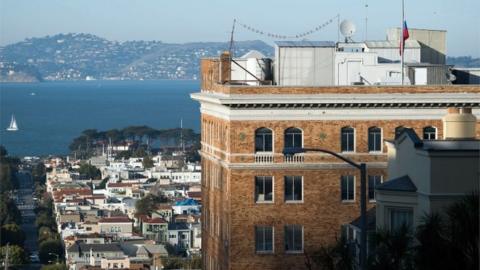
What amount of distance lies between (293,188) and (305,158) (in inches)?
33.9

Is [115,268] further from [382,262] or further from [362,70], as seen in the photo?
[382,262]

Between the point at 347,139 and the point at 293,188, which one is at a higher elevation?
the point at 347,139

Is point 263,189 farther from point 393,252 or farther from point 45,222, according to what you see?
point 45,222

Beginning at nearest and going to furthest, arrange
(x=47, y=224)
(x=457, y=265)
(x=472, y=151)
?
(x=457, y=265) → (x=472, y=151) → (x=47, y=224)

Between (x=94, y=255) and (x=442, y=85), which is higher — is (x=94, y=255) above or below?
below

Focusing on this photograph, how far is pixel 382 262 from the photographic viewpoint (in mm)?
30266

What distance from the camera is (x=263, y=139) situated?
47031 millimetres

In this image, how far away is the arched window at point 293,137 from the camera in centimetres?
4703

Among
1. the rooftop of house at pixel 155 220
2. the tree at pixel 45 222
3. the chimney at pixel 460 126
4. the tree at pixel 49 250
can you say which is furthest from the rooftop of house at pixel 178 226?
the chimney at pixel 460 126

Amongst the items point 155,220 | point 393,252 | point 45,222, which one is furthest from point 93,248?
point 393,252

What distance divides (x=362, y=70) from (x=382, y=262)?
818 inches

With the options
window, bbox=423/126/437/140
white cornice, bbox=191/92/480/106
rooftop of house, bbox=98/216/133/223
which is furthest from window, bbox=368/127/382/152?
rooftop of house, bbox=98/216/133/223

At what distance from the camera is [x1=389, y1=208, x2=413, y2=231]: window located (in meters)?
34.2

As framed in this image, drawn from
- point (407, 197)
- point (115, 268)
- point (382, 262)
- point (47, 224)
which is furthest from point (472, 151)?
point (47, 224)
